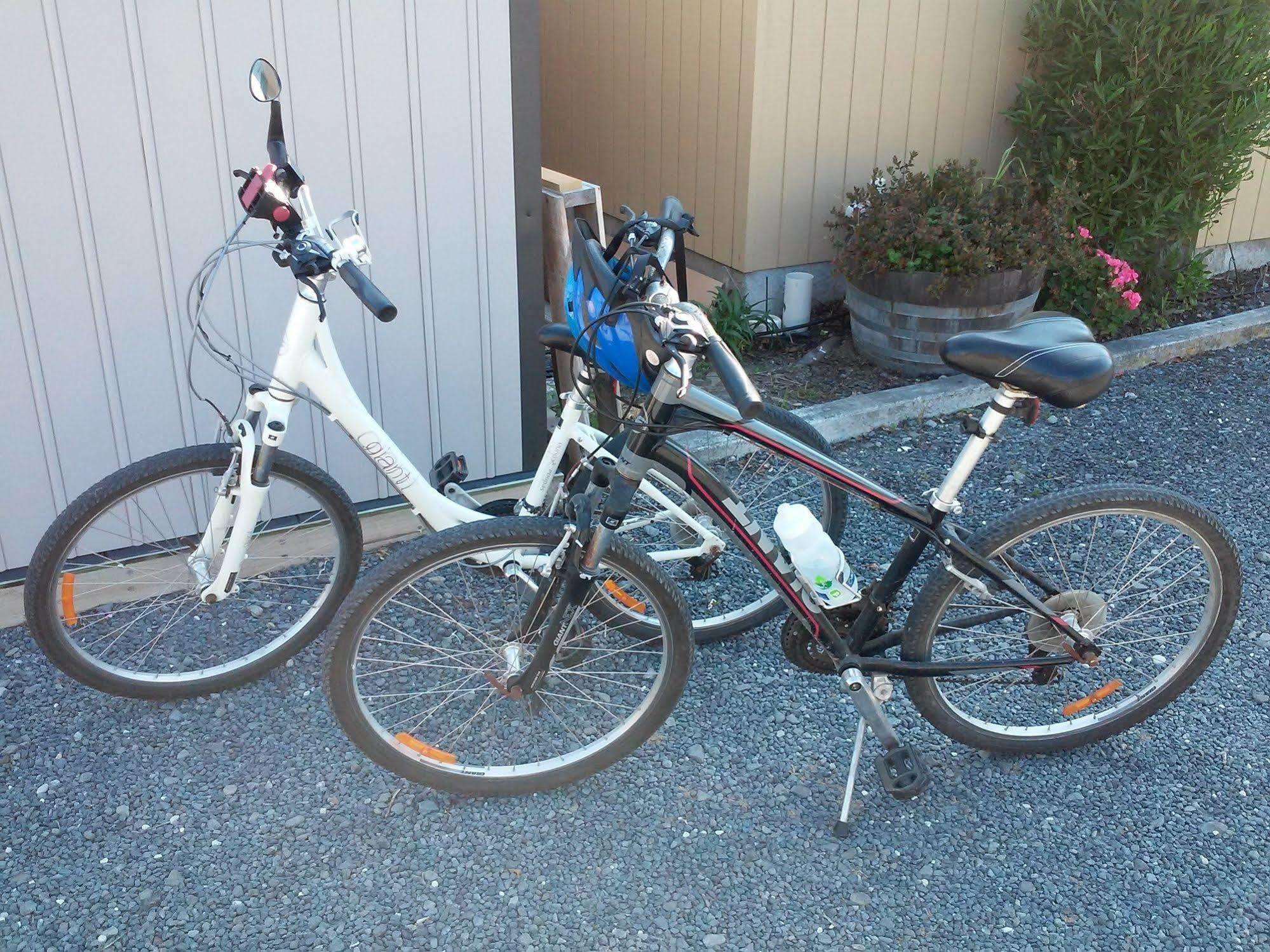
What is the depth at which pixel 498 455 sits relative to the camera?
3590 mm

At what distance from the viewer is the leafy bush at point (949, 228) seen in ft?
14.0

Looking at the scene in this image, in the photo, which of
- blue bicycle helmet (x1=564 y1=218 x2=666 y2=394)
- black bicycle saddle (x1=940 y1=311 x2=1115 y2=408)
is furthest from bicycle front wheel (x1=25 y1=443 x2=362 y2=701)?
black bicycle saddle (x1=940 y1=311 x2=1115 y2=408)

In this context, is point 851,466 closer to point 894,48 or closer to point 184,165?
point 894,48

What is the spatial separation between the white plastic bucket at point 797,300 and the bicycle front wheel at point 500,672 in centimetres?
237

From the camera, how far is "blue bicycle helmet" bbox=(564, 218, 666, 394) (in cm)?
204

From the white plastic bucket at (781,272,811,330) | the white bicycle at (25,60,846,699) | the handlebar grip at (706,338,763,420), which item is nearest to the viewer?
the handlebar grip at (706,338,763,420)

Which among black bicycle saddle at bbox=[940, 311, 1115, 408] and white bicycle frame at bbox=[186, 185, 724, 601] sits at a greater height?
black bicycle saddle at bbox=[940, 311, 1115, 408]

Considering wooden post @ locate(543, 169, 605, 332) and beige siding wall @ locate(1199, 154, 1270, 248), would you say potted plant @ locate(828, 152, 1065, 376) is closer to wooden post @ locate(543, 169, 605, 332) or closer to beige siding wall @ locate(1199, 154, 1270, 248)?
wooden post @ locate(543, 169, 605, 332)

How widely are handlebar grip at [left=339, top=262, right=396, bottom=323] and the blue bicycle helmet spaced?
377 mm

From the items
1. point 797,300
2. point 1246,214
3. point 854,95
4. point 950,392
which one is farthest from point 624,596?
point 1246,214

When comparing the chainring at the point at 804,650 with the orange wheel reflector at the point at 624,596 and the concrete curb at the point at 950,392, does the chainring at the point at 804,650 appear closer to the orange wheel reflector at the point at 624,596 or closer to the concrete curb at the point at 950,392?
the orange wheel reflector at the point at 624,596

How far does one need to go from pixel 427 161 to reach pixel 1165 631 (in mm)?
2477

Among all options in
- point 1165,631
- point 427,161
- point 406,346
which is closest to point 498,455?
point 406,346

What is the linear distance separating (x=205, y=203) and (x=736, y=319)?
97.8 inches
